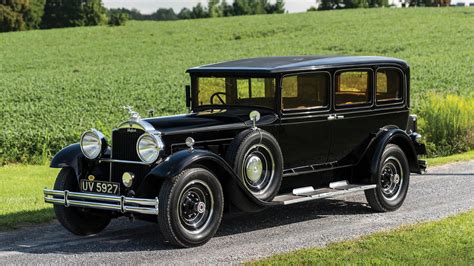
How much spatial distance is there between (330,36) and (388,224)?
138 feet

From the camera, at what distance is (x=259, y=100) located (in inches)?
328

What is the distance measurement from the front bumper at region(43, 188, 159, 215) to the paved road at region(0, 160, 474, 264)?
403 mm

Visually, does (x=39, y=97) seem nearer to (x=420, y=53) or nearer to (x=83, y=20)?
(x=420, y=53)

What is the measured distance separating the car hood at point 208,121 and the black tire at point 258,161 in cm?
28

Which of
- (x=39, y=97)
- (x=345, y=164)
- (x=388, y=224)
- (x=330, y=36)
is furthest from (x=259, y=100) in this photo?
(x=330, y=36)

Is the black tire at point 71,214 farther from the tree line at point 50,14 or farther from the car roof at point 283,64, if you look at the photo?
the tree line at point 50,14

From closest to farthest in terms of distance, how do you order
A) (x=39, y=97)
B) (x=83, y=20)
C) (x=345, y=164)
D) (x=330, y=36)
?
(x=345, y=164) < (x=39, y=97) < (x=330, y=36) < (x=83, y=20)

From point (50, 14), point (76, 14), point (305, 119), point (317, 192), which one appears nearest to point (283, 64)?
point (305, 119)

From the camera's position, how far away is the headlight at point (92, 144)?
25.4 feet

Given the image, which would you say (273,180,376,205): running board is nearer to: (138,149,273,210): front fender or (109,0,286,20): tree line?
(138,149,273,210): front fender

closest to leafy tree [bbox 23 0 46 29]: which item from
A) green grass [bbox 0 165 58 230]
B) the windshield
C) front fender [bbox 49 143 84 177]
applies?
green grass [bbox 0 165 58 230]

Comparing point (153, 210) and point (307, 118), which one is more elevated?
point (307, 118)

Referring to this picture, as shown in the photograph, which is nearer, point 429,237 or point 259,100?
point 429,237

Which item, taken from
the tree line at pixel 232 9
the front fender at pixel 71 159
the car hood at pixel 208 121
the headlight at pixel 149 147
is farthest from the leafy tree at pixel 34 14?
the headlight at pixel 149 147
